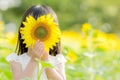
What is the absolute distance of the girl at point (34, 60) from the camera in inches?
122

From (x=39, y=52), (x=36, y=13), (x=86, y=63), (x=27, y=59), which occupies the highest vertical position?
(x=86, y=63)

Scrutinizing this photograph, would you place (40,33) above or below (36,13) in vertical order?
below

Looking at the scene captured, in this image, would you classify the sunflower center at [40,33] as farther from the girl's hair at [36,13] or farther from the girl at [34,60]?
the girl's hair at [36,13]

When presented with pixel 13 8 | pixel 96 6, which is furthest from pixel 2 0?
pixel 96 6

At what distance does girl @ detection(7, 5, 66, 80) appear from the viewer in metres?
3.09

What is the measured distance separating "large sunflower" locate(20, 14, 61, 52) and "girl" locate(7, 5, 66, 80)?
0.50ft

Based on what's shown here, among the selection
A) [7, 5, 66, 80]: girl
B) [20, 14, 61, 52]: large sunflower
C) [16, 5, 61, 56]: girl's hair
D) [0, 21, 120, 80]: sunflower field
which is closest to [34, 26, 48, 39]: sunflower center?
[20, 14, 61, 52]: large sunflower

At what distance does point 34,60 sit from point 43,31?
1.08 ft

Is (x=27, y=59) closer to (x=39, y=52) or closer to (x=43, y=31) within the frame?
(x=39, y=52)

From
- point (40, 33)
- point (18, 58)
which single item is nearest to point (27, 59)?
point (18, 58)

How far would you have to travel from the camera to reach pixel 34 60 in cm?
310

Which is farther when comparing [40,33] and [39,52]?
[39,52]

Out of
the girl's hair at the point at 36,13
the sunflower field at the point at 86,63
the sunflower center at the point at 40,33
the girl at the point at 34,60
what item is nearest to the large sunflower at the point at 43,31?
the sunflower center at the point at 40,33

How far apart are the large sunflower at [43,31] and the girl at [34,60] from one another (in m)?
0.15
